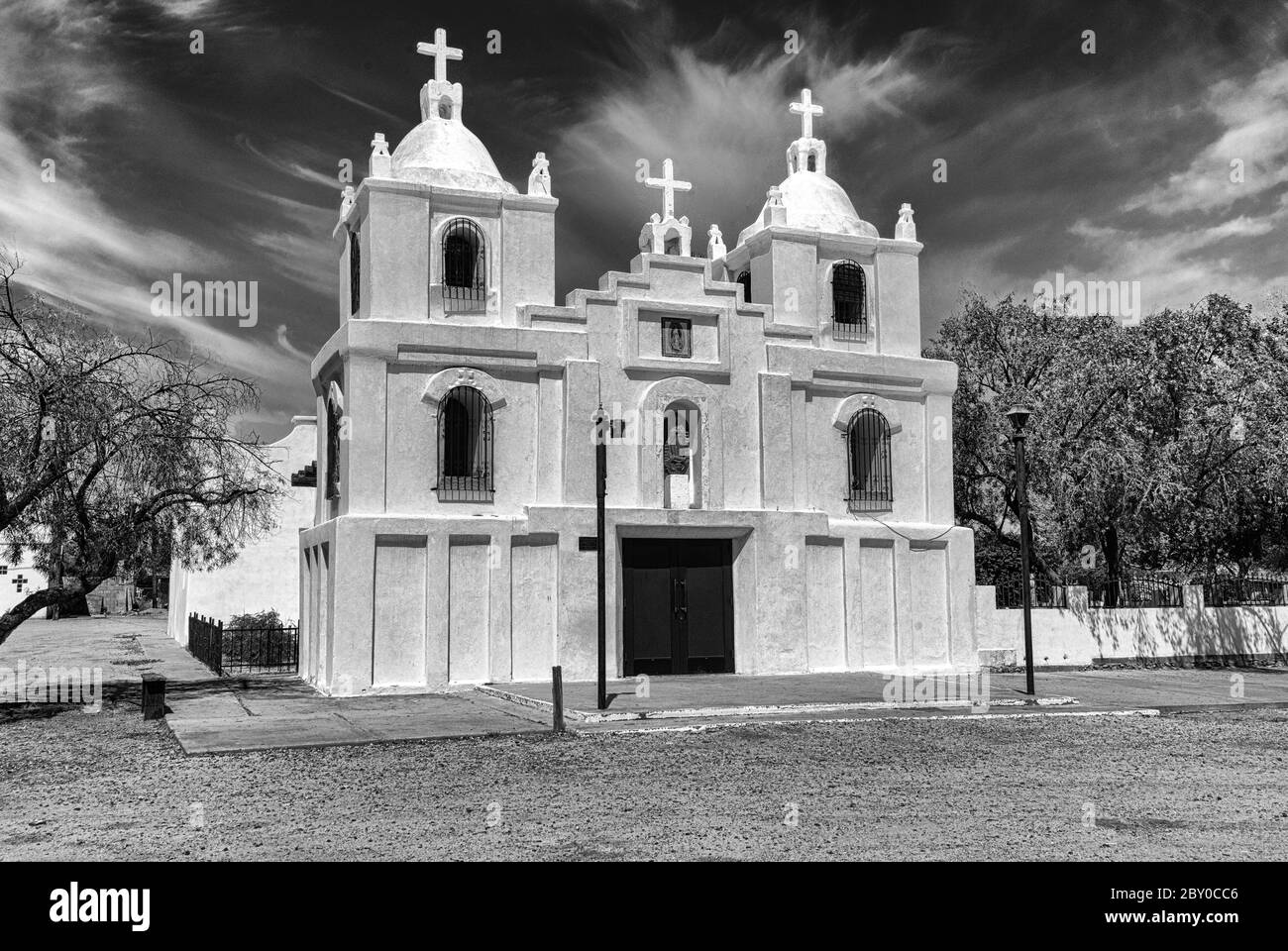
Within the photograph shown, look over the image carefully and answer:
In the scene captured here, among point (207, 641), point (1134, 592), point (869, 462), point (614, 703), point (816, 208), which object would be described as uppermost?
point (816, 208)

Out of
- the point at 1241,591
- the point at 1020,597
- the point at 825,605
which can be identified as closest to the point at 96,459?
the point at 825,605

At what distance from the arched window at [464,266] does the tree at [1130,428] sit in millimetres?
13623

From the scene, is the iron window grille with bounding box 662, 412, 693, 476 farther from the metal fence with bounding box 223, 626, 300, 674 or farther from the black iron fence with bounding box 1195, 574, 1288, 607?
the black iron fence with bounding box 1195, 574, 1288, 607

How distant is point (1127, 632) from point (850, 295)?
10.5 m

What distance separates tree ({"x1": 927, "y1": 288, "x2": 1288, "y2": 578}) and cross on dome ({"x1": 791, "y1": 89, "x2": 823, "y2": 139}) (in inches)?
285

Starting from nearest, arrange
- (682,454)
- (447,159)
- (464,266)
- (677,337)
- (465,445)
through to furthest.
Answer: (465,445) < (464,266) < (447,159) < (677,337) < (682,454)

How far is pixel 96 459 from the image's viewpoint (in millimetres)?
15398

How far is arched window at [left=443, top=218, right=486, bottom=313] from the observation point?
21.7 m

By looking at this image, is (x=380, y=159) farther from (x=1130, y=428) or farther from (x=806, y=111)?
(x=1130, y=428)

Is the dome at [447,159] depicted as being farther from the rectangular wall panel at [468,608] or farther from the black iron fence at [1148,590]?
the black iron fence at [1148,590]

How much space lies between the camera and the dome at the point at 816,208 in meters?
24.9

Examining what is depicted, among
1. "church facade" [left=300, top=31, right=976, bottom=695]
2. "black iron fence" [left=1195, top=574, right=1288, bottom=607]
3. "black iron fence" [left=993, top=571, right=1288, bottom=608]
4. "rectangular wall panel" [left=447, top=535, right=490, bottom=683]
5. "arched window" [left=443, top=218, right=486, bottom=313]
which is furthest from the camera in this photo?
"black iron fence" [left=1195, top=574, right=1288, bottom=607]

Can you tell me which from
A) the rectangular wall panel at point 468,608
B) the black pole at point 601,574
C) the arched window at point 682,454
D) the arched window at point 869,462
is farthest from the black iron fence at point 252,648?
the arched window at point 869,462

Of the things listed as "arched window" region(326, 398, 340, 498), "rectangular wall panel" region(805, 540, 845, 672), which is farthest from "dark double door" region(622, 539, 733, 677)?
"arched window" region(326, 398, 340, 498)
